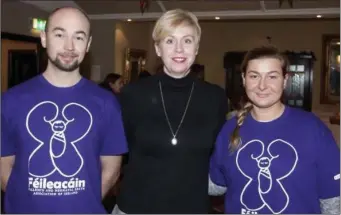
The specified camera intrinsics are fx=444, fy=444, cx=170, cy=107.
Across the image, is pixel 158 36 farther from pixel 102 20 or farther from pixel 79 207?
pixel 102 20

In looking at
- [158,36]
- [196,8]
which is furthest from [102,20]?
[158,36]

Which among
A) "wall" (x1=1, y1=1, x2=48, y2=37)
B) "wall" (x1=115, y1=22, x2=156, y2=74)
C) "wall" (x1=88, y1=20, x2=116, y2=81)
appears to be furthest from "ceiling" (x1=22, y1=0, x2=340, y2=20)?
"wall" (x1=115, y1=22, x2=156, y2=74)

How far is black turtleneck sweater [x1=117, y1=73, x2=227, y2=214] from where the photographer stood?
1771mm

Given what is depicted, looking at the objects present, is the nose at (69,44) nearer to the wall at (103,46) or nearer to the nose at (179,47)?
the nose at (179,47)

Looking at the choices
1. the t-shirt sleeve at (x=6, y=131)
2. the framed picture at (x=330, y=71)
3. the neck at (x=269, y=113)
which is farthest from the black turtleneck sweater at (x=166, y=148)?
the framed picture at (x=330, y=71)

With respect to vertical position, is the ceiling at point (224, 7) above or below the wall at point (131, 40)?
above

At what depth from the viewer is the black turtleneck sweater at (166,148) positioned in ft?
5.81

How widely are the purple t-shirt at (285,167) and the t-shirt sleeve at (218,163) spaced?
9 centimetres

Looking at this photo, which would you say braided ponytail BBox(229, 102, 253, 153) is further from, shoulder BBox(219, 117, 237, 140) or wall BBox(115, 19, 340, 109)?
wall BBox(115, 19, 340, 109)

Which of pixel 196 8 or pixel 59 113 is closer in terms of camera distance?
pixel 59 113

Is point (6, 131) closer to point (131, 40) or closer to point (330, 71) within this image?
point (131, 40)

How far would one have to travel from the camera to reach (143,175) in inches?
70.3

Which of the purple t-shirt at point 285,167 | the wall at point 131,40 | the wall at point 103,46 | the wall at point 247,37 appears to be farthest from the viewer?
the wall at point 247,37

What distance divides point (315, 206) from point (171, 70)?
2.52 feet
